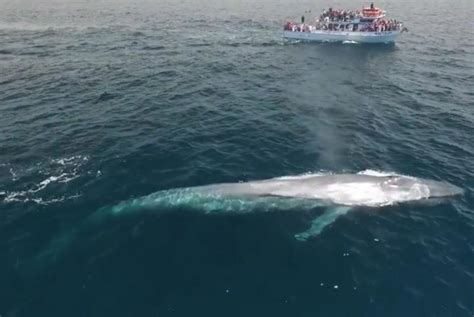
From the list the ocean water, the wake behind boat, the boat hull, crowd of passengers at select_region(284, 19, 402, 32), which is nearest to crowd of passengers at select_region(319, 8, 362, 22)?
the wake behind boat

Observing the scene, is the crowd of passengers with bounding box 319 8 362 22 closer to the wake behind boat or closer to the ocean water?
the wake behind boat

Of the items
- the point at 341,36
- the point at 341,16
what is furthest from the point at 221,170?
the point at 341,16

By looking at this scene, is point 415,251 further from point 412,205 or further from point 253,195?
point 253,195

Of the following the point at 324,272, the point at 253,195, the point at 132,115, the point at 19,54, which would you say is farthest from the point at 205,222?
the point at 19,54

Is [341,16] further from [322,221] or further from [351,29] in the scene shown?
[322,221]

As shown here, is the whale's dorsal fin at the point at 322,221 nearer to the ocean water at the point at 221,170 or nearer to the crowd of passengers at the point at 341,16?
the ocean water at the point at 221,170
